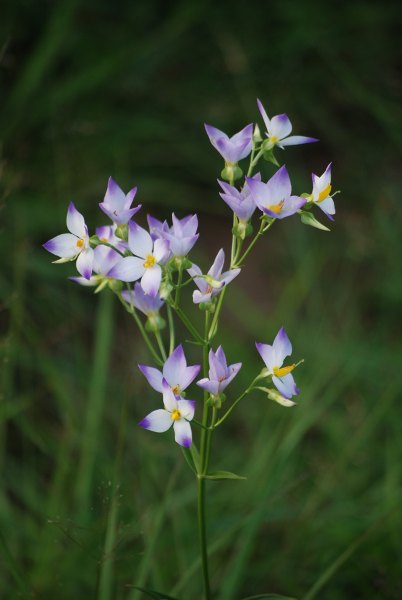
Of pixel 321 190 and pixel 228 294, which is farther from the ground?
pixel 321 190

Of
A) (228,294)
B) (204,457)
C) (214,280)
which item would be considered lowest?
(228,294)

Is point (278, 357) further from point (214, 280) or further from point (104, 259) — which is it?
point (104, 259)

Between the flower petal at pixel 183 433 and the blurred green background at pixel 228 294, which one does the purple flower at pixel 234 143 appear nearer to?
the flower petal at pixel 183 433

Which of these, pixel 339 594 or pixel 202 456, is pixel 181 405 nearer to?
pixel 202 456

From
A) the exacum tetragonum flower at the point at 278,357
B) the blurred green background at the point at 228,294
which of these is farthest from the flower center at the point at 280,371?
the blurred green background at the point at 228,294

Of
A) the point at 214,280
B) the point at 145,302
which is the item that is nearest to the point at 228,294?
the point at 145,302

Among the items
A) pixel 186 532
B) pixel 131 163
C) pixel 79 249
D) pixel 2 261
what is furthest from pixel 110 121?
pixel 79 249
